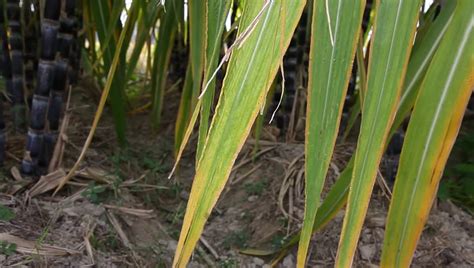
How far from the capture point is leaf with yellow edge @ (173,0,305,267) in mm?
560

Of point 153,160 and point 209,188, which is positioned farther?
point 153,160

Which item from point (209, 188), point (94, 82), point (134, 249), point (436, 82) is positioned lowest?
point (134, 249)

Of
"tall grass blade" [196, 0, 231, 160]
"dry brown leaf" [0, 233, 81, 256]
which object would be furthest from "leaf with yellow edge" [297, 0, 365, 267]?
"dry brown leaf" [0, 233, 81, 256]

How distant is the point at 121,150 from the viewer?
1600mm

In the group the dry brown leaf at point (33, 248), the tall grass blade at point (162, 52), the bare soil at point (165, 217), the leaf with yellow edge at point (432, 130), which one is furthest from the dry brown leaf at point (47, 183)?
the leaf with yellow edge at point (432, 130)

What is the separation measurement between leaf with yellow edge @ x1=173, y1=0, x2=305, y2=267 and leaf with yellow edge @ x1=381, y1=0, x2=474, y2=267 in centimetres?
15

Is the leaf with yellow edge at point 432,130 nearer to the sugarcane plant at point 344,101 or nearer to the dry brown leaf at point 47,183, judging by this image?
the sugarcane plant at point 344,101

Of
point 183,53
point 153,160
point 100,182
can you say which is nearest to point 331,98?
point 100,182

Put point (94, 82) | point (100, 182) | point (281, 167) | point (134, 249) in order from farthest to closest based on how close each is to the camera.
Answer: point (94, 82) → point (281, 167) → point (100, 182) → point (134, 249)

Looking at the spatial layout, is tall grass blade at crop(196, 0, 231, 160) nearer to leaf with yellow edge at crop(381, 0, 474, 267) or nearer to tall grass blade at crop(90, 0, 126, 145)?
leaf with yellow edge at crop(381, 0, 474, 267)

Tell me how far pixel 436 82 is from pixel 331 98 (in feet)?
0.35

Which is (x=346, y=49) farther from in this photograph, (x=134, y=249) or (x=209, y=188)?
(x=134, y=249)

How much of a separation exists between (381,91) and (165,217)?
2.93ft

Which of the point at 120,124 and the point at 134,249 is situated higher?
the point at 120,124
